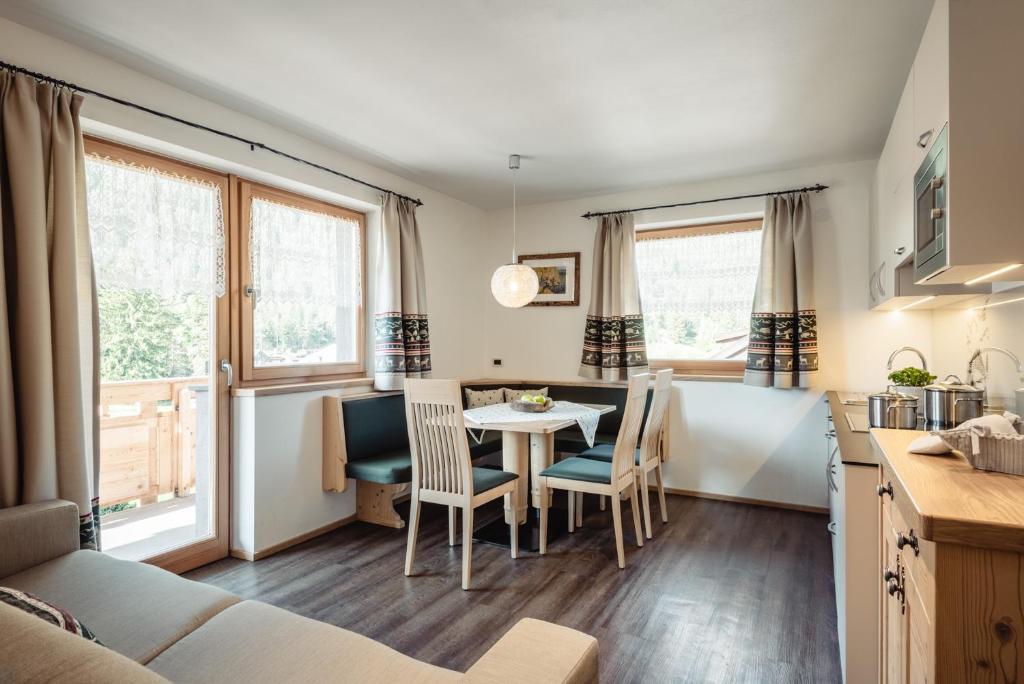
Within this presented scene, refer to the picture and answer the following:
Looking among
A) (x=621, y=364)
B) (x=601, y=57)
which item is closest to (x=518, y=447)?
(x=621, y=364)

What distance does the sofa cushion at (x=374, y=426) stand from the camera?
3480 mm

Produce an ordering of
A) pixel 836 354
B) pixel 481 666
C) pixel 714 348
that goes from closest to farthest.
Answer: pixel 481 666 → pixel 836 354 → pixel 714 348

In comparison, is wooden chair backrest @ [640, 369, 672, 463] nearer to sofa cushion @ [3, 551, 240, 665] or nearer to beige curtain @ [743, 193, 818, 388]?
beige curtain @ [743, 193, 818, 388]

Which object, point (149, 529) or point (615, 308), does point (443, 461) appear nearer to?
point (149, 529)

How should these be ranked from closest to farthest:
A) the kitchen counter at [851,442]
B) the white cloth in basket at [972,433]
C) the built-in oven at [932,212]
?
the white cloth in basket at [972,433] → the built-in oven at [932,212] → the kitchen counter at [851,442]

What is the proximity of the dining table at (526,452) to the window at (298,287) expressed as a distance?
3.61ft

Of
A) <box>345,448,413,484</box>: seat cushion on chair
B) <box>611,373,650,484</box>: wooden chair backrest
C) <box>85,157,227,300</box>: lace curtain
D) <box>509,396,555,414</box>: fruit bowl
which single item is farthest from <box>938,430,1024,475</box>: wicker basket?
<box>85,157,227,300</box>: lace curtain

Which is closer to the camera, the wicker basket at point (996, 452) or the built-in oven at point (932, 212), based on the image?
the wicker basket at point (996, 452)

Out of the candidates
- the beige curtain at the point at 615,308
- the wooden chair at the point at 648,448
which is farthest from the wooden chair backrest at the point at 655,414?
the beige curtain at the point at 615,308

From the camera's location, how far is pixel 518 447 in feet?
11.2

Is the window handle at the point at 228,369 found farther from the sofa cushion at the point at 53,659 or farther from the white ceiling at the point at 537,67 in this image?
the sofa cushion at the point at 53,659

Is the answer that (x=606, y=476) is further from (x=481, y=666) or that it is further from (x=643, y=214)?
(x=643, y=214)

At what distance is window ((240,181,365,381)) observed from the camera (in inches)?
126

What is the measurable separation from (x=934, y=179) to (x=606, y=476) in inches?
78.8
